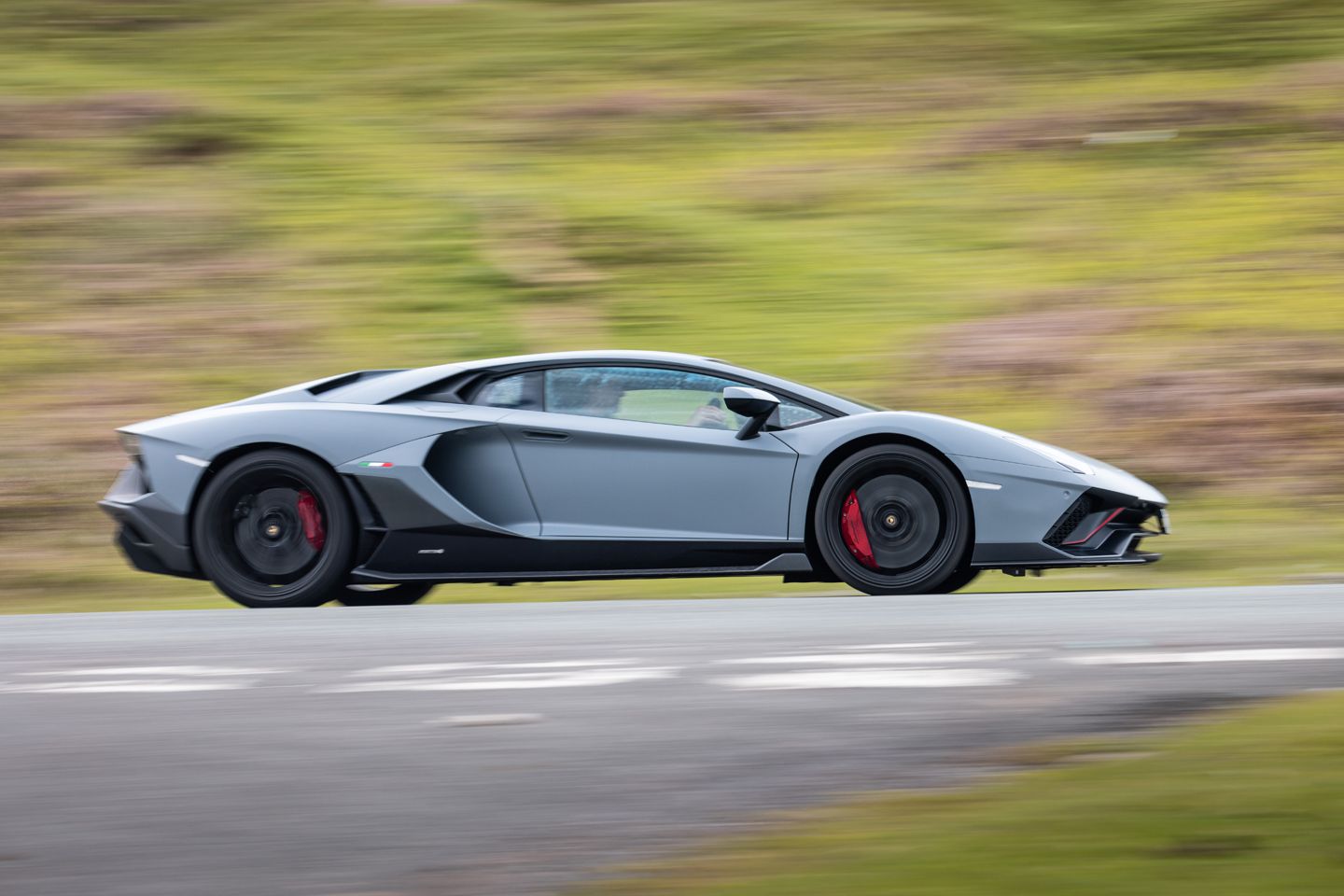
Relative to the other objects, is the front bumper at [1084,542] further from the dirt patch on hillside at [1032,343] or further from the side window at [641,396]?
the dirt patch on hillside at [1032,343]

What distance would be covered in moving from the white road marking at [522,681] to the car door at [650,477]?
197cm

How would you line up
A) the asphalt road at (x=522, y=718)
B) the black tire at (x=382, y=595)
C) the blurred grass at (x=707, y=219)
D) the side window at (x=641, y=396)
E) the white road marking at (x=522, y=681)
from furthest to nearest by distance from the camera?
the blurred grass at (x=707, y=219)
the black tire at (x=382, y=595)
the side window at (x=641, y=396)
the white road marking at (x=522, y=681)
the asphalt road at (x=522, y=718)

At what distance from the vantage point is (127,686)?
16.3 feet

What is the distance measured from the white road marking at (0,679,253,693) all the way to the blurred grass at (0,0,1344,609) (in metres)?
3.49

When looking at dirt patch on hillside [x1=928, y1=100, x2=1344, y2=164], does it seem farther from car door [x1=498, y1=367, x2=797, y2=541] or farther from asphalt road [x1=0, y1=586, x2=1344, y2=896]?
asphalt road [x1=0, y1=586, x2=1344, y2=896]

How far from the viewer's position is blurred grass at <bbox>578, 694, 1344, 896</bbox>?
2.90m

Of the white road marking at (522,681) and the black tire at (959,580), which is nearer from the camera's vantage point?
the white road marking at (522,681)

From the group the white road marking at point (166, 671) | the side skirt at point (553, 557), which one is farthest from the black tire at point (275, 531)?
the white road marking at point (166, 671)

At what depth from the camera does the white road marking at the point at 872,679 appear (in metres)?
4.69

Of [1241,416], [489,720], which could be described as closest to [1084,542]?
[489,720]

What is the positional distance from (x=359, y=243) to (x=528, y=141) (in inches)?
144

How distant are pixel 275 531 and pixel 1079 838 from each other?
4.57m

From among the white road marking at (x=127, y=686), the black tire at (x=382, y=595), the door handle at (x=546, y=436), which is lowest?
the black tire at (x=382, y=595)

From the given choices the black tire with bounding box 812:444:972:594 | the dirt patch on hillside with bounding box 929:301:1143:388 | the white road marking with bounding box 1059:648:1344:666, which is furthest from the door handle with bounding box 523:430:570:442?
the dirt patch on hillside with bounding box 929:301:1143:388
